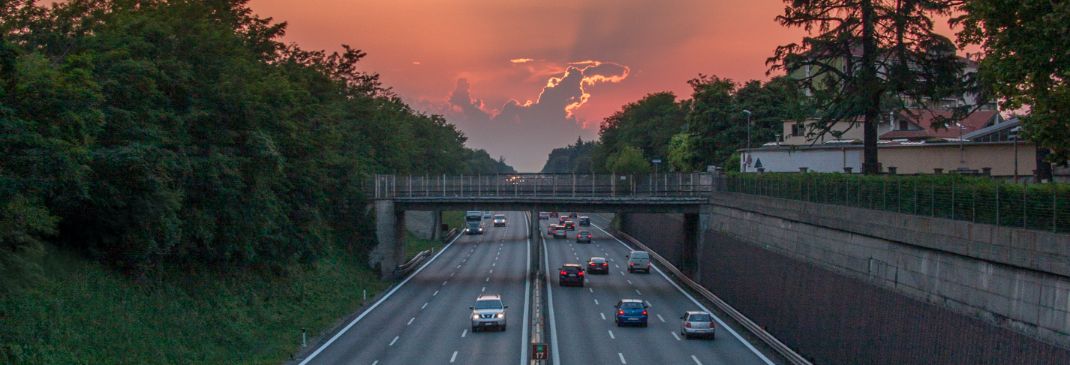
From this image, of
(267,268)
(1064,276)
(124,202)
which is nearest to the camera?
(1064,276)

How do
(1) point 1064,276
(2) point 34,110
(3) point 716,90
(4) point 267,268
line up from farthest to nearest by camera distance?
(3) point 716,90 < (4) point 267,268 < (2) point 34,110 < (1) point 1064,276

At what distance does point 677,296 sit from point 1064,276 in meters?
34.5

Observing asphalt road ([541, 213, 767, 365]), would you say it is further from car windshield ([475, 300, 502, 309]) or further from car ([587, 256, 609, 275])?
car windshield ([475, 300, 502, 309])

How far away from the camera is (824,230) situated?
115ft

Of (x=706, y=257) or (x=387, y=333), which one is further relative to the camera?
(x=706, y=257)

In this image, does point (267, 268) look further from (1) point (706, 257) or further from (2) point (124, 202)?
(1) point (706, 257)

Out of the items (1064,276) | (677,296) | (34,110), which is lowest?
(677,296)

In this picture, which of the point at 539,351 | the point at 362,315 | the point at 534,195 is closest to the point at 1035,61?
the point at 539,351

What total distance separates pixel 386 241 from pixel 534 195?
10.7 m

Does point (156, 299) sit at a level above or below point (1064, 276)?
below

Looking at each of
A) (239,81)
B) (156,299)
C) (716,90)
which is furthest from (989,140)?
(716,90)

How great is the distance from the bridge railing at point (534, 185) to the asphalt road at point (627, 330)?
19.6 ft

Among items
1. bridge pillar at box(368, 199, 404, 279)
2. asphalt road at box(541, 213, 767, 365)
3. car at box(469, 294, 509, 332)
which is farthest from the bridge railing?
car at box(469, 294, 509, 332)

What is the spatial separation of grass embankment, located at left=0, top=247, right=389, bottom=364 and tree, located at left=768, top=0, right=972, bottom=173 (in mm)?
25076
